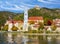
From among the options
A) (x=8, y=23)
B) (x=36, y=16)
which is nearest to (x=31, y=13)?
(x=36, y=16)

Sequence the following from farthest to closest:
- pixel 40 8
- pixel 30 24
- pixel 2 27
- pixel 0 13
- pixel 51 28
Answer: pixel 0 13 → pixel 40 8 → pixel 2 27 → pixel 30 24 → pixel 51 28

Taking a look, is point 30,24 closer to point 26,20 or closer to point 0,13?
point 26,20

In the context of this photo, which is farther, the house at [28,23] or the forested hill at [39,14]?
the forested hill at [39,14]

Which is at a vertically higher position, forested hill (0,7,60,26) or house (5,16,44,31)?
forested hill (0,7,60,26)

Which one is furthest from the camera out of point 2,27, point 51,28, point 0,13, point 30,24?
point 0,13

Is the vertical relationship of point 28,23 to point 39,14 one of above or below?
below

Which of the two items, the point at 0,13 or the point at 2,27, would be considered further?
the point at 0,13

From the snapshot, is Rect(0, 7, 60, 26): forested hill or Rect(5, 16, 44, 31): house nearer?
Rect(5, 16, 44, 31): house

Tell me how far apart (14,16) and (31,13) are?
2.23 m

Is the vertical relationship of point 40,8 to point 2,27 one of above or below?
above

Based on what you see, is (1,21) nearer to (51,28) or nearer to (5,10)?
(5,10)

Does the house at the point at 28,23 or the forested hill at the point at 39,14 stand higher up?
the forested hill at the point at 39,14

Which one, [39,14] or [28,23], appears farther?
[39,14]

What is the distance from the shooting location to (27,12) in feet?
75.7
